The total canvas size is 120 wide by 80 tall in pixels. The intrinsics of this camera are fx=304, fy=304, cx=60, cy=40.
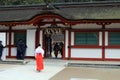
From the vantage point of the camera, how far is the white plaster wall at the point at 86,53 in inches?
888

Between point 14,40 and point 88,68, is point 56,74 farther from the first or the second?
point 14,40

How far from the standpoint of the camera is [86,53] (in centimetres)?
2278

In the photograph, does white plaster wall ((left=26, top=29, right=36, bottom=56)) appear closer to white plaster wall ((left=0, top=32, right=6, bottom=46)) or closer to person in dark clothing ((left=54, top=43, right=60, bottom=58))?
white plaster wall ((left=0, top=32, right=6, bottom=46))

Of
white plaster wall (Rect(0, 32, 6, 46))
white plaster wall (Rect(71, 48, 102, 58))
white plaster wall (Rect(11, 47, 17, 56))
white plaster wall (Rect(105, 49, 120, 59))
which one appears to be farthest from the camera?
white plaster wall (Rect(11, 47, 17, 56))

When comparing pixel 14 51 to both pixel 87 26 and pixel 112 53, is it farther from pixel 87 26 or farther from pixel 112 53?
pixel 112 53

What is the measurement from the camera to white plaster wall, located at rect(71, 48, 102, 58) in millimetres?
22558

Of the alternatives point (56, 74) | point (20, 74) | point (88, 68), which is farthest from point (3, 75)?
point (88, 68)

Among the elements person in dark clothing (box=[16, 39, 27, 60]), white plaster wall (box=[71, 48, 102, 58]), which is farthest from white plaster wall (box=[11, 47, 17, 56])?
white plaster wall (box=[71, 48, 102, 58])

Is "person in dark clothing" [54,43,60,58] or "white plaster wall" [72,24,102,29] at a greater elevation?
"white plaster wall" [72,24,102,29]

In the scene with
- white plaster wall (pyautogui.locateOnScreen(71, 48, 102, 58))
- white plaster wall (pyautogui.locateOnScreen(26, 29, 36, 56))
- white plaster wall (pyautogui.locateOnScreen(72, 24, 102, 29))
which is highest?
white plaster wall (pyautogui.locateOnScreen(72, 24, 102, 29))

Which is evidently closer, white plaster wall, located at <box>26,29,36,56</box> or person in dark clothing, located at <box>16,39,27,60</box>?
person in dark clothing, located at <box>16,39,27,60</box>

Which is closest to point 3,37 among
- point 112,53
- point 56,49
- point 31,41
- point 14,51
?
point 14,51

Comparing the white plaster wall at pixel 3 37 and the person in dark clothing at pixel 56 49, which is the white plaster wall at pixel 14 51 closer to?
the white plaster wall at pixel 3 37

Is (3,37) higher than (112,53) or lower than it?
higher
